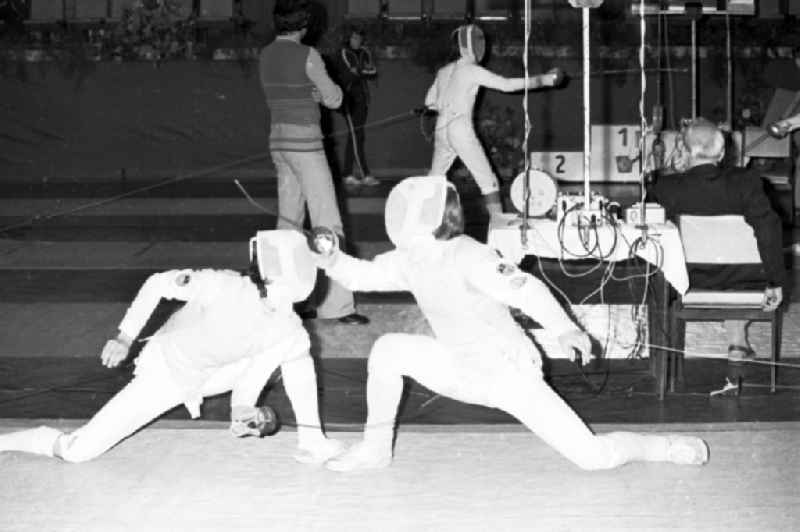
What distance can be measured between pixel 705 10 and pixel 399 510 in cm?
524

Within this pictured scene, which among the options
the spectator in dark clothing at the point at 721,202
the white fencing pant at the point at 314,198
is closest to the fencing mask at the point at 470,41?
the white fencing pant at the point at 314,198

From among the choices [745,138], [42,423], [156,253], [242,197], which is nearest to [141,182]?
[242,197]

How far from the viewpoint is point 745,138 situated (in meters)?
9.26

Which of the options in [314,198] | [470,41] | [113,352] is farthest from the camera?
[470,41]

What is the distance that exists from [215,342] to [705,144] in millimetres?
2275

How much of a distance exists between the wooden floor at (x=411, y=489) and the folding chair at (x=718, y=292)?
78 centimetres

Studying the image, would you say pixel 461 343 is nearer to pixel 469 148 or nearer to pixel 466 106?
pixel 469 148

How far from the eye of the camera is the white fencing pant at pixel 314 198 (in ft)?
20.0

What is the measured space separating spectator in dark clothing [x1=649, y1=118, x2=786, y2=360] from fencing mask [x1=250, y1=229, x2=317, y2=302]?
1.82 metres

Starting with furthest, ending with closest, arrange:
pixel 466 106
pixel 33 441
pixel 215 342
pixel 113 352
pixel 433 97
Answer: pixel 433 97, pixel 466 106, pixel 33 441, pixel 215 342, pixel 113 352

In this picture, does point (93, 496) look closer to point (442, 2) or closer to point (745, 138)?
point (745, 138)

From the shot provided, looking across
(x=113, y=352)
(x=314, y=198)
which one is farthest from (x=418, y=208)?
(x=314, y=198)

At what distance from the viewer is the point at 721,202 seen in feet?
17.0

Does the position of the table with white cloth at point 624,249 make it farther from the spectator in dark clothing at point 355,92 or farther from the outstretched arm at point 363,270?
the spectator in dark clothing at point 355,92
